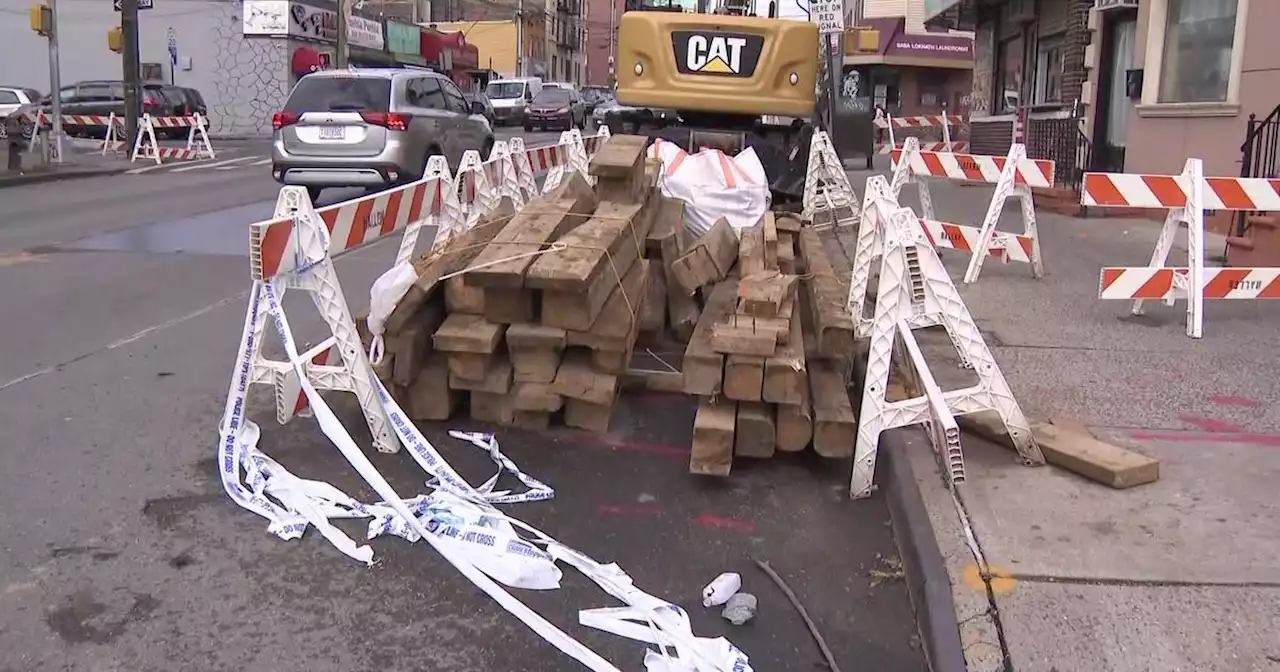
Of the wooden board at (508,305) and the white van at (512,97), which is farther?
the white van at (512,97)

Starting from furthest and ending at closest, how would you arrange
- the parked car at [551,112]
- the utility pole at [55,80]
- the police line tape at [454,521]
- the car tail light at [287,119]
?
the parked car at [551,112]
the utility pole at [55,80]
the car tail light at [287,119]
the police line tape at [454,521]

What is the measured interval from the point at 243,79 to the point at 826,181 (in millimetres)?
34077

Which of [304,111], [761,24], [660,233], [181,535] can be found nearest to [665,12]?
[761,24]

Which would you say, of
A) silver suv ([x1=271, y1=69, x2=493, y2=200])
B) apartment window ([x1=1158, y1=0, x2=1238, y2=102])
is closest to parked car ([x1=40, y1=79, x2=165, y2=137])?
silver suv ([x1=271, y1=69, x2=493, y2=200])

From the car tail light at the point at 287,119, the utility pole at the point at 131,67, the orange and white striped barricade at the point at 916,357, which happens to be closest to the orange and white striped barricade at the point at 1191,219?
the orange and white striped barricade at the point at 916,357

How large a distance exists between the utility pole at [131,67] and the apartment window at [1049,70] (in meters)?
18.8

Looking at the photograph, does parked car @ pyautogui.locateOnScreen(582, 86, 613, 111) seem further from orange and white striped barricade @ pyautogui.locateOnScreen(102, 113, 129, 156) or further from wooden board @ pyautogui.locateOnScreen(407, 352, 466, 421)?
wooden board @ pyautogui.locateOnScreen(407, 352, 466, 421)

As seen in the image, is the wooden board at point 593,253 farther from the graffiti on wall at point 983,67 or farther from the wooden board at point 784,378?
the graffiti on wall at point 983,67

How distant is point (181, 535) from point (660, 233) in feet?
13.4

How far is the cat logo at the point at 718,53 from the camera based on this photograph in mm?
12586

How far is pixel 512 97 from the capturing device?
46250 mm

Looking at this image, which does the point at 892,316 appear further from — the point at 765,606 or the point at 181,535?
the point at 181,535

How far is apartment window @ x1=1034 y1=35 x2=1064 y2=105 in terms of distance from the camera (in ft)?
63.0

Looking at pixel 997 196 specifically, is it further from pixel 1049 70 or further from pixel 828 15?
pixel 1049 70
